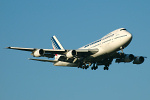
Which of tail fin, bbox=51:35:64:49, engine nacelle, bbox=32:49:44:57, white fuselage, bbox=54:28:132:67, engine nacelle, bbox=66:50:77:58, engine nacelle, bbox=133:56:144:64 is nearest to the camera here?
white fuselage, bbox=54:28:132:67

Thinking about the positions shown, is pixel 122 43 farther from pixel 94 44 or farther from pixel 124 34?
pixel 94 44

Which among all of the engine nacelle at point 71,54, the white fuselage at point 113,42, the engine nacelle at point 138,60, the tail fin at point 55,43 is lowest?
the engine nacelle at point 138,60

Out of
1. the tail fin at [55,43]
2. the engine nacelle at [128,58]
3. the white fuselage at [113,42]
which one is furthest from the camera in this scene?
the tail fin at [55,43]

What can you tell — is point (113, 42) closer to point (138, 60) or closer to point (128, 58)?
point (128, 58)

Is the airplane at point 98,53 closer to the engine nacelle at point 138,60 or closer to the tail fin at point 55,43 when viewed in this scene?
the engine nacelle at point 138,60

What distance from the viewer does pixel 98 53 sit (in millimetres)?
61188

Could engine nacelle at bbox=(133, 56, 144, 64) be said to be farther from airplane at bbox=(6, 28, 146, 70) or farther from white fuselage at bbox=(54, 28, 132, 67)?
white fuselage at bbox=(54, 28, 132, 67)

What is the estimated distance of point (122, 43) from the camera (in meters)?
59.2

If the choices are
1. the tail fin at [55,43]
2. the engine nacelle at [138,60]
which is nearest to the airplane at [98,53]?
the engine nacelle at [138,60]

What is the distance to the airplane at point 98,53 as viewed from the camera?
5964 cm

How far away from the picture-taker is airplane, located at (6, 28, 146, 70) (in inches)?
2348

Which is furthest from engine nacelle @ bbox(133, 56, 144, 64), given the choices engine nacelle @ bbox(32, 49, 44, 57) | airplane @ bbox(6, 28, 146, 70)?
engine nacelle @ bbox(32, 49, 44, 57)

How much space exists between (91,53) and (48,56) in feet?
27.5

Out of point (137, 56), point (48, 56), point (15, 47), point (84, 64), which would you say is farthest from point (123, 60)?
point (15, 47)
